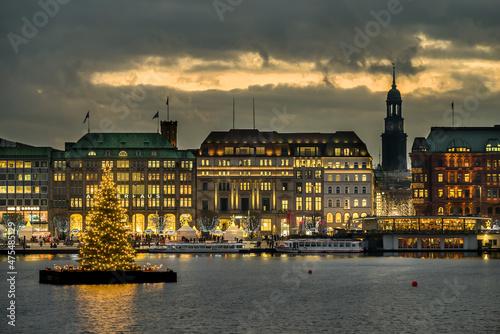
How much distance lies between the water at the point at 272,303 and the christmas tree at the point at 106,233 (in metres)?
2.75

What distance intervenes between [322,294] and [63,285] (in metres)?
23.2

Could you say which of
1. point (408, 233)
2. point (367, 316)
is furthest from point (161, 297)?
point (408, 233)

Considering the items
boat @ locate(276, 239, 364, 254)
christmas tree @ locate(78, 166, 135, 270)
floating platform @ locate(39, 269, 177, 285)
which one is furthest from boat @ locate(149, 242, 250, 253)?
christmas tree @ locate(78, 166, 135, 270)

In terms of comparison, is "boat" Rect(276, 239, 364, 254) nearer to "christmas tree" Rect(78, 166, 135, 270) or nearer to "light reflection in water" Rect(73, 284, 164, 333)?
"light reflection in water" Rect(73, 284, 164, 333)

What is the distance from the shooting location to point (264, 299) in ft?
270

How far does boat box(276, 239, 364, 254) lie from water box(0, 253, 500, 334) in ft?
150

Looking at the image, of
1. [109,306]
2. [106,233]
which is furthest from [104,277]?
[109,306]

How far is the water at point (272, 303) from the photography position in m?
65.4

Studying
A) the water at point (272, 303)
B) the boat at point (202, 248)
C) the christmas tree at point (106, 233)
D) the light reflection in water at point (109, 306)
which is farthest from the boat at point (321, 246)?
the christmas tree at point (106, 233)

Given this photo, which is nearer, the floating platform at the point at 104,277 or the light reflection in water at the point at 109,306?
the light reflection in water at the point at 109,306

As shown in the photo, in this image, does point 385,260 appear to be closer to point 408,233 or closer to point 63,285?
point 408,233

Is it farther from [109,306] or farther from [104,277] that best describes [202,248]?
[109,306]

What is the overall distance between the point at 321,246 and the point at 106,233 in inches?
3474

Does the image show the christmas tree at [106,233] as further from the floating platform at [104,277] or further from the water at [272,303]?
the water at [272,303]
